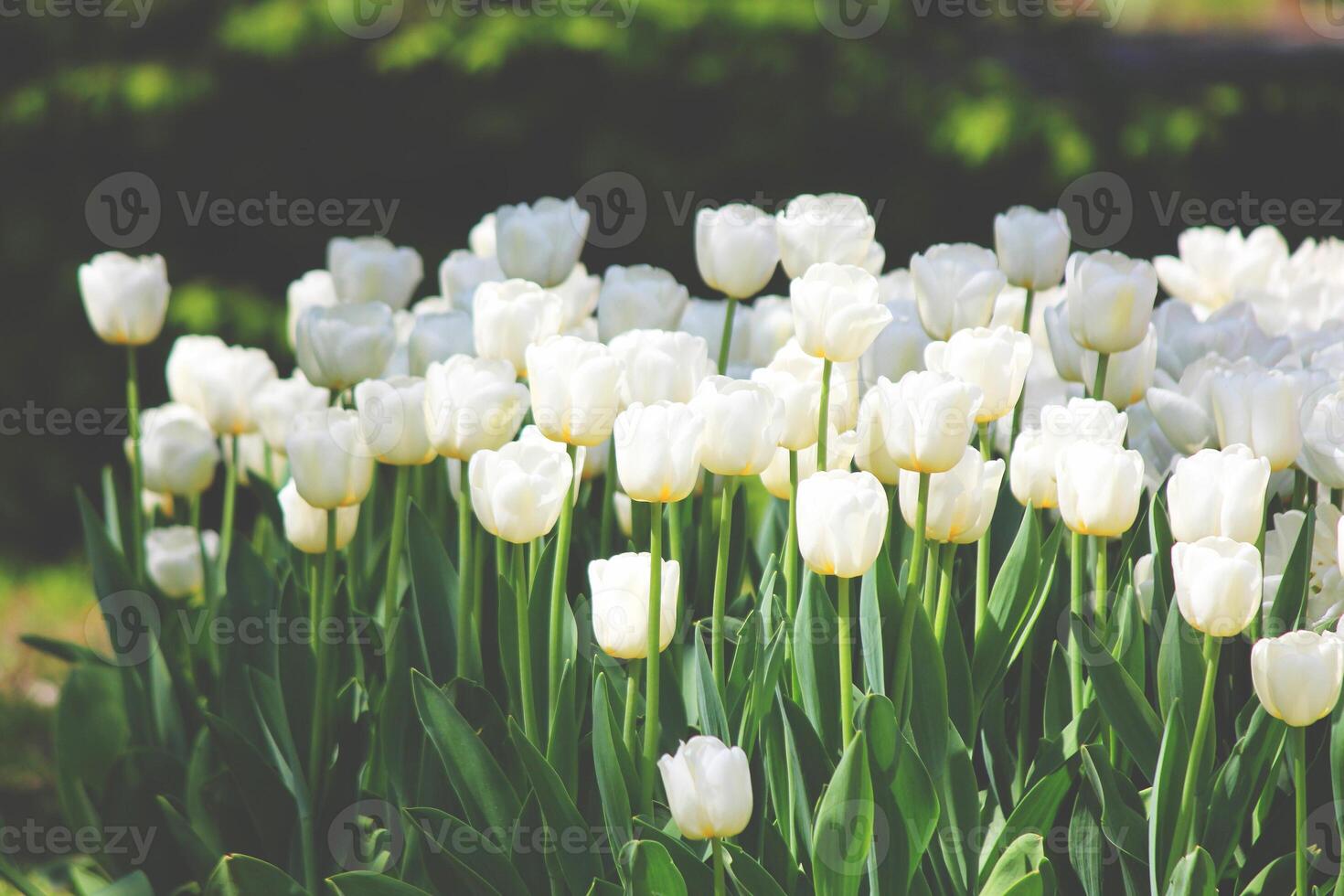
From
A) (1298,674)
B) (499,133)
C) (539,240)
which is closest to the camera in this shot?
(1298,674)

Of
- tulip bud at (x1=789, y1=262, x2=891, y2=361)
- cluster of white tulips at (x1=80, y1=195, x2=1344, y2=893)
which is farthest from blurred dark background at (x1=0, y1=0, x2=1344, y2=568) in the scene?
tulip bud at (x1=789, y1=262, x2=891, y2=361)

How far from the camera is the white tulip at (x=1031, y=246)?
6.65 feet

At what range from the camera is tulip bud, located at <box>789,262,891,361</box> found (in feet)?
5.12

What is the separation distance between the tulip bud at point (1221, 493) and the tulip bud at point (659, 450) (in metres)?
0.52

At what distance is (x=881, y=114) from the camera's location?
5.17 metres

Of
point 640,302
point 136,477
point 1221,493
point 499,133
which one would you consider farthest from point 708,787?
point 499,133

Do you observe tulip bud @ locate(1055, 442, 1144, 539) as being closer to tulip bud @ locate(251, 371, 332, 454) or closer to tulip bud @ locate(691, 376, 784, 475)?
tulip bud @ locate(691, 376, 784, 475)

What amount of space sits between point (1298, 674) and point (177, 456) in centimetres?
189

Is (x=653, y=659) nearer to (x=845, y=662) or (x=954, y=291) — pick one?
(x=845, y=662)

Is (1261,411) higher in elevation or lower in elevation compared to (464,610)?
higher

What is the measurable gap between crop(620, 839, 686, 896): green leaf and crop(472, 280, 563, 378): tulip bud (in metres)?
0.80

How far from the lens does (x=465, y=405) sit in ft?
5.64

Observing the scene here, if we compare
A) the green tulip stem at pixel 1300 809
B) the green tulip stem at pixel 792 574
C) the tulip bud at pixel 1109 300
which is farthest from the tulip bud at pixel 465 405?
the green tulip stem at pixel 1300 809

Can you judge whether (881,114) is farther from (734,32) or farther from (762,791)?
(762,791)
